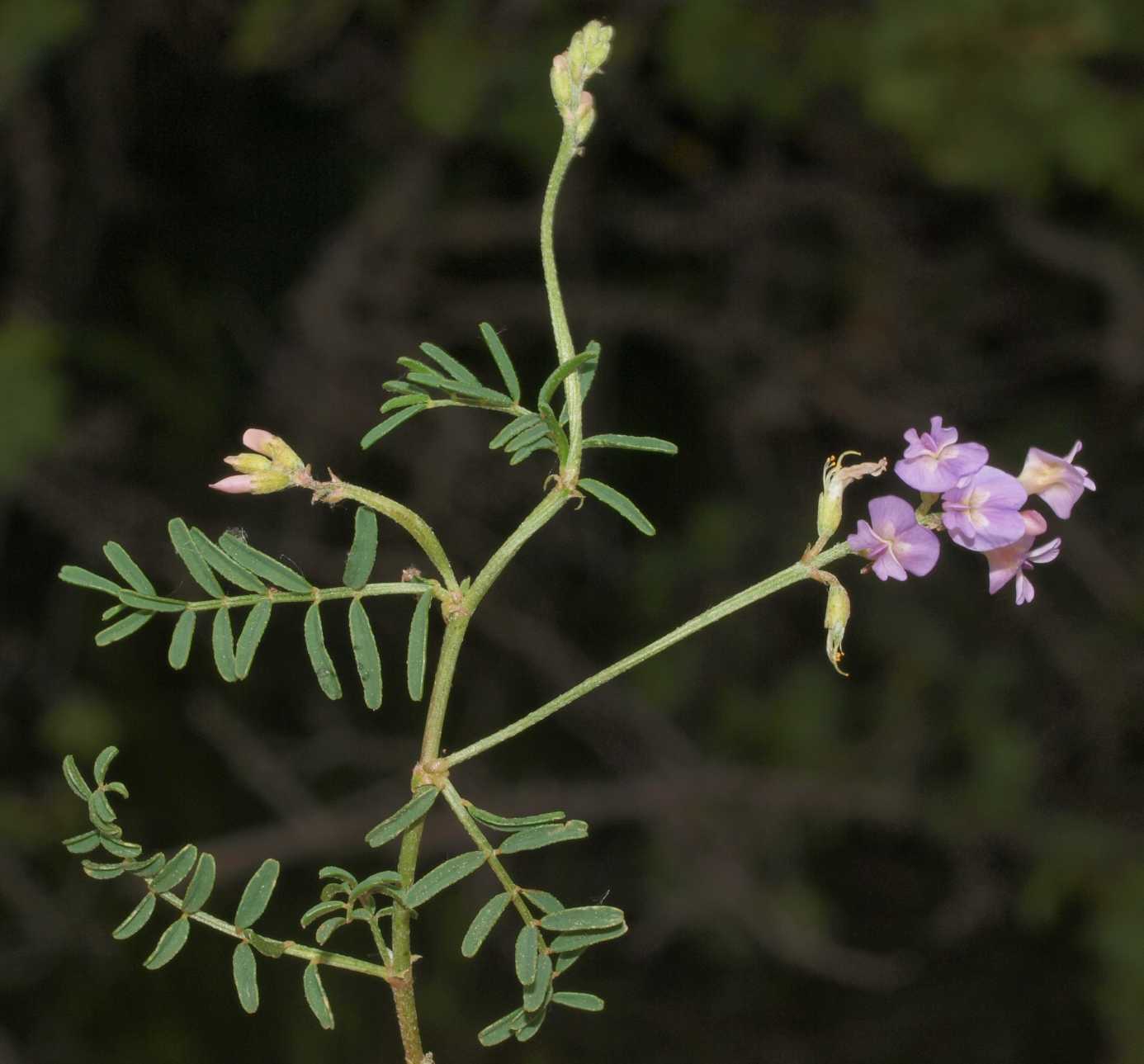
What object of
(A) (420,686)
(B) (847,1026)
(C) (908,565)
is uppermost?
(B) (847,1026)

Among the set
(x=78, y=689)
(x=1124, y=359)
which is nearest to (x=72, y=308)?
(x=78, y=689)

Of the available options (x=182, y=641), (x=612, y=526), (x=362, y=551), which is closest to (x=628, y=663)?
(x=362, y=551)

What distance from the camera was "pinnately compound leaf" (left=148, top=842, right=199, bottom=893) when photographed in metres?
1.09

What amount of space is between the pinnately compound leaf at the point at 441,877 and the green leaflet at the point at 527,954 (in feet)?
0.21

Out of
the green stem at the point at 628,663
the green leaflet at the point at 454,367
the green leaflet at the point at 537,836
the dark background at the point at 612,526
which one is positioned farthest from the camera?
the dark background at the point at 612,526

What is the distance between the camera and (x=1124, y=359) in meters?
4.18

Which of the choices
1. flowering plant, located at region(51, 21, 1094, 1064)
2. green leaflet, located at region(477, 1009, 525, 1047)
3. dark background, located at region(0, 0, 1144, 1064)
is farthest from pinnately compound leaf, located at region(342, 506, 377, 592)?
dark background, located at region(0, 0, 1144, 1064)

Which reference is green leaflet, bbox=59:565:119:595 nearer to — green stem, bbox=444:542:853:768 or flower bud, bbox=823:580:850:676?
green stem, bbox=444:542:853:768

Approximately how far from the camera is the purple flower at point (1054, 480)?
118cm

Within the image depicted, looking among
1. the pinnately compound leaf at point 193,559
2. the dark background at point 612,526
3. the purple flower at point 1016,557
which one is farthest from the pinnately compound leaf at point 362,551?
the dark background at point 612,526

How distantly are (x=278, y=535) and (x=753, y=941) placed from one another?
2034 mm

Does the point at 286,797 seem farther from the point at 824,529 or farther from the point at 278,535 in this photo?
the point at 824,529

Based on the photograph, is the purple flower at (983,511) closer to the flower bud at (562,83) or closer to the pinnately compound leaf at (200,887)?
the flower bud at (562,83)

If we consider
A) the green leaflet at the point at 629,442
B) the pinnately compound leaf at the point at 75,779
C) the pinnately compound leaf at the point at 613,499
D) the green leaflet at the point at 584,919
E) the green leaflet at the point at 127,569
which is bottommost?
the pinnately compound leaf at the point at 75,779
